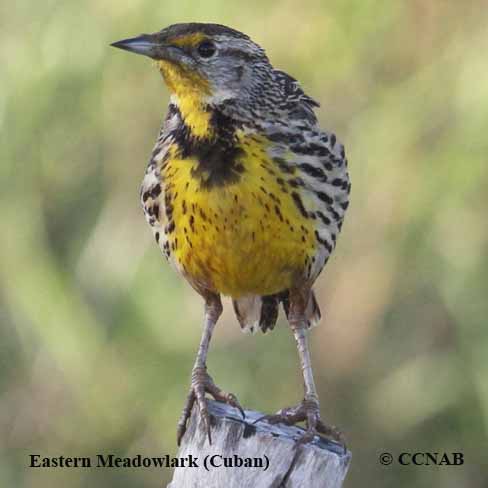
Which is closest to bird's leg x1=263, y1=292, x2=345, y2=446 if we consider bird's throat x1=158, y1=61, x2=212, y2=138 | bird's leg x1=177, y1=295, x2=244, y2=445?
bird's leg x1=177, y1=295, x2=244, y2=445

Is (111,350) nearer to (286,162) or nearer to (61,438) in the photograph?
(61,438)

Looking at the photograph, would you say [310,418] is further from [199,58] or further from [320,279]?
[320,279]

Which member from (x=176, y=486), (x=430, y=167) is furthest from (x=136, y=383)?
(x=176, y=486)

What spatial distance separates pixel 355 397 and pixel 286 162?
1.34 m

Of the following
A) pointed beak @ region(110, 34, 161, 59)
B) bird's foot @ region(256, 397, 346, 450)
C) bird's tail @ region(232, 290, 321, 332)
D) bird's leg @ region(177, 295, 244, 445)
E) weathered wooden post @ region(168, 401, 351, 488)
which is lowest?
weathered wooden post @ region(168, 401, 351, 488)

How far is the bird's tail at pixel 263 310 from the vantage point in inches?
145

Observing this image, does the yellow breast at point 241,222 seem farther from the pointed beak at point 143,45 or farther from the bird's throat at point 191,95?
the pointed beak at point 143,45

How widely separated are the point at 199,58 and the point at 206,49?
3 centimetres

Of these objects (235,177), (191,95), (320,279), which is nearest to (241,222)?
(235,177)

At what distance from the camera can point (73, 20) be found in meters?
4.54

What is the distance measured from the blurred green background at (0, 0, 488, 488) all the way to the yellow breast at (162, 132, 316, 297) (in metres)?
1.06

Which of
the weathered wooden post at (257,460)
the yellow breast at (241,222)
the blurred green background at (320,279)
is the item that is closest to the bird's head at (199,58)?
the yellow breast at (241,222)

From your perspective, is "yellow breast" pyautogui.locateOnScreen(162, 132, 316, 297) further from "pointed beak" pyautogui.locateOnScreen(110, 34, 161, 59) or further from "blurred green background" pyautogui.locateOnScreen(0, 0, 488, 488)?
"blurred green background" pyautogui.locateOnScreen(0, 0, 488, 488)

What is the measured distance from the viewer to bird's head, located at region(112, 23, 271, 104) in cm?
326
